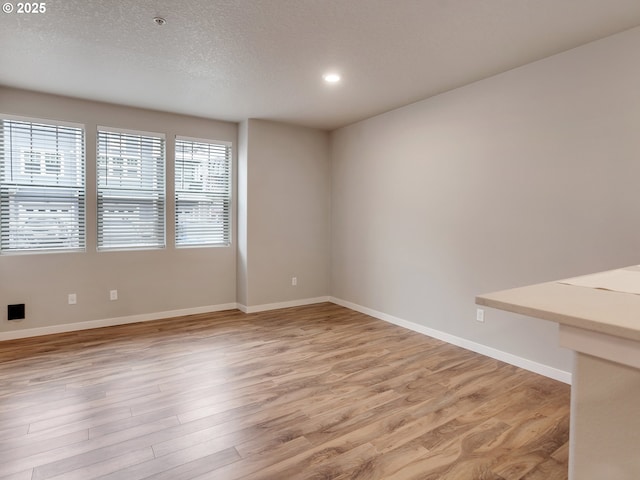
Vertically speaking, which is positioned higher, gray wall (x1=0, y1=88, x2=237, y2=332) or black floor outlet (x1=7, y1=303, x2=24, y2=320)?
gray wall (x1=0, y1=88, x2=237, y2=332)

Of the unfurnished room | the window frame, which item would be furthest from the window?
the window frame

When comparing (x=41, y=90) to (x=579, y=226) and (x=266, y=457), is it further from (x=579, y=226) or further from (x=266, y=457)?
(x=579, y=226)

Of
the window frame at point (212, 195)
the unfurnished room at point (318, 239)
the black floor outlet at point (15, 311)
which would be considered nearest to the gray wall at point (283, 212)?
the unfurnished room at point (318, 239)

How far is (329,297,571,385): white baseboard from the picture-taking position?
9.41 ft

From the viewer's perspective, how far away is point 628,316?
0.80 metres

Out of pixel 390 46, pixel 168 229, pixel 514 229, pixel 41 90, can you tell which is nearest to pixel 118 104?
pixel 41 90

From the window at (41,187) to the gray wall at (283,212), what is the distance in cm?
189

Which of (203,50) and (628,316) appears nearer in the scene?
(628,316)

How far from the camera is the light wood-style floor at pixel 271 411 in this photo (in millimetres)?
1850

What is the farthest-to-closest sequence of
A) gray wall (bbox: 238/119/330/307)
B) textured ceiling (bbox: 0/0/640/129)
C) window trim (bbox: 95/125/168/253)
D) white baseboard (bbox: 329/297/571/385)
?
gray wall (bbox: 238/119/330/307), window trim (bbox: 95/125/168/253), white baseboard (bbox: 329/297/571/385), textured ceiling (bbox: 0/0/640/129)

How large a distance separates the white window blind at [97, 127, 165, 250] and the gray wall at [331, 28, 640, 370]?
103 inches

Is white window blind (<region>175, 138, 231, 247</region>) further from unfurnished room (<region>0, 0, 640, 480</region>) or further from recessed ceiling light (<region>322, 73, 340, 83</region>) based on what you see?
recessed ceiling light (<region>322, 73, 340, 83</region>)

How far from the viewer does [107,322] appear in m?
4.18

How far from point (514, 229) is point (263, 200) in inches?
121
